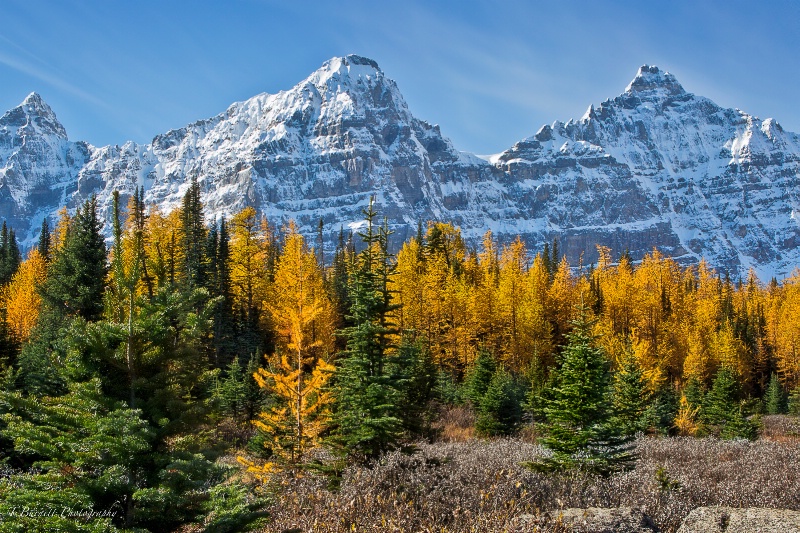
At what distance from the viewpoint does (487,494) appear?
6.50m

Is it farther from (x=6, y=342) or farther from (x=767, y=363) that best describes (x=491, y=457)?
(x=767, y=363)

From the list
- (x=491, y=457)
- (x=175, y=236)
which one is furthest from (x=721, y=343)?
Answer: (x=175, y=236)

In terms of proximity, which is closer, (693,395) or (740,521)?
(740,521)

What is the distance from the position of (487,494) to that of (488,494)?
0.15 ft

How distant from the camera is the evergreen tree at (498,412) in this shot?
78.4 feet

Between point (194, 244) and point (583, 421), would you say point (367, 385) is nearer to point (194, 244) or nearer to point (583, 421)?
point (583, 421)

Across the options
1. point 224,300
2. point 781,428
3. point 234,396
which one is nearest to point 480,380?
point 234,396

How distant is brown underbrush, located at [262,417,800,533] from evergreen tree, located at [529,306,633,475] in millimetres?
787

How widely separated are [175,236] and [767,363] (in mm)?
59530

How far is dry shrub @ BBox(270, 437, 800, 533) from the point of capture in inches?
227

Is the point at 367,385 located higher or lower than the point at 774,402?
higher

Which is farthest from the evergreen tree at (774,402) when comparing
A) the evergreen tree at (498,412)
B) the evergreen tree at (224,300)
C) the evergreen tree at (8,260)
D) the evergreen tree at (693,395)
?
the evergreen tree at (8,260)

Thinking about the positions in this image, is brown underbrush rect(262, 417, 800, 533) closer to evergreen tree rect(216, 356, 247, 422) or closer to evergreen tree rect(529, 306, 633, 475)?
evergreen tree rect(529, 306, 633, 475)

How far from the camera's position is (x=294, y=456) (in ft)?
45.0
